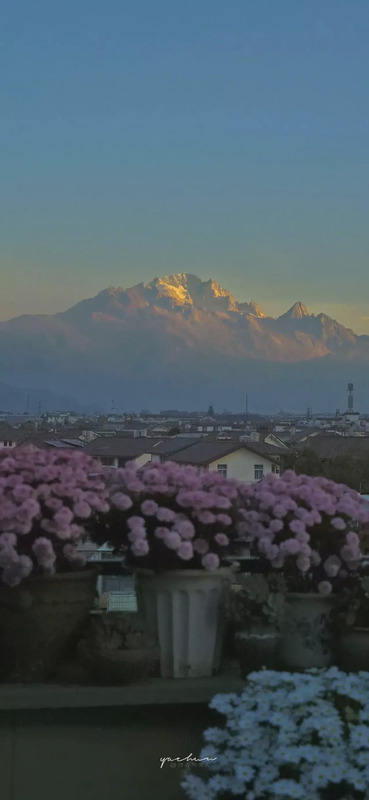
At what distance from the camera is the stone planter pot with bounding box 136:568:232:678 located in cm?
308

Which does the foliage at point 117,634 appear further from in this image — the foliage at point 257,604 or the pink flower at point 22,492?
the pink flower at point 22,492

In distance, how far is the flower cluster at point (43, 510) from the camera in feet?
9.32

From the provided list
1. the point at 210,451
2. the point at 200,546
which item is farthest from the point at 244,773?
the point at 210,451

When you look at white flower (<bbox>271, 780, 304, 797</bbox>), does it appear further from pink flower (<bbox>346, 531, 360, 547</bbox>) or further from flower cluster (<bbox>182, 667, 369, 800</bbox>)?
pink flower (<bbox>346, 531, 360, 547</bbox>)

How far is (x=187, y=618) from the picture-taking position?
10.1 feet

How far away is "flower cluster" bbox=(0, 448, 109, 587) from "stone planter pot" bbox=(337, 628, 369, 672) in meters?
0.92

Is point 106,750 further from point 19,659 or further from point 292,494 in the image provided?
point 292,494

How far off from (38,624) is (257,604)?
0.72 m

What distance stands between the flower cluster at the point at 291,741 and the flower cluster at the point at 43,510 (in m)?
0.69

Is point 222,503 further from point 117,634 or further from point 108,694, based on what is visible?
point 108,694

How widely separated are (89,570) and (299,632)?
2.42ft

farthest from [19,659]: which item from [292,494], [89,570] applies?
[292,494]

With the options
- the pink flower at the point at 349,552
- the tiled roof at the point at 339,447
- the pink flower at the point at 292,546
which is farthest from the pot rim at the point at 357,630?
the tiled roof at the point at 339,447

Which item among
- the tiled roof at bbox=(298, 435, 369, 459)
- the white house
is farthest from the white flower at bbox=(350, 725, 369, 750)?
the tiled roof at bbox=(298, 435, 369, 459)
